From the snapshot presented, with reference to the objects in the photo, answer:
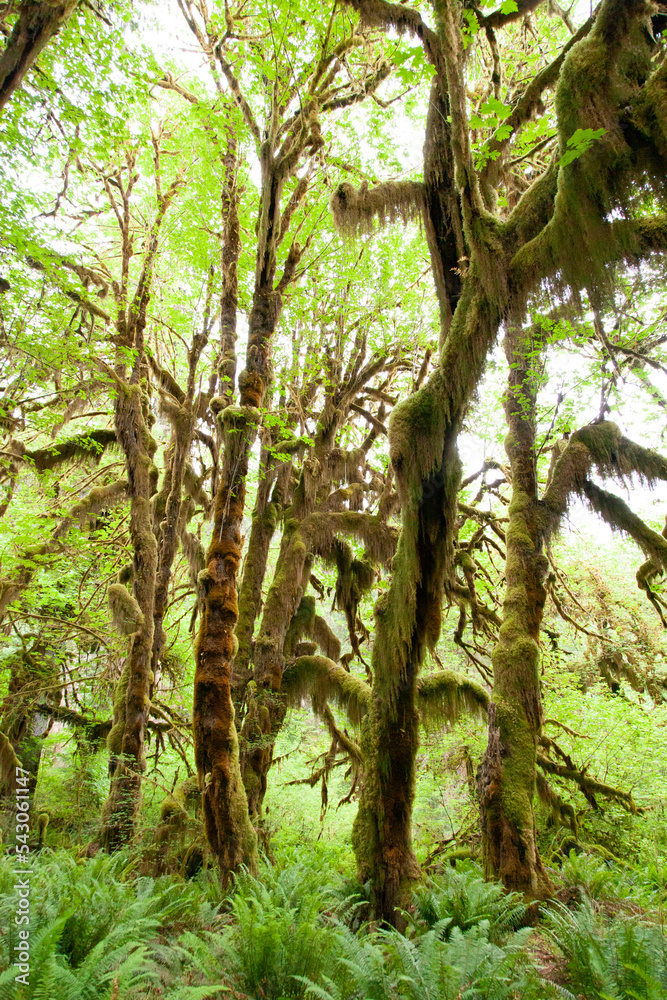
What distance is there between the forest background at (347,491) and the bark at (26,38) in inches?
0.9

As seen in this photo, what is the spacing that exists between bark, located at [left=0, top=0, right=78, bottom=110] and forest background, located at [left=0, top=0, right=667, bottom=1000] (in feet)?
0.08

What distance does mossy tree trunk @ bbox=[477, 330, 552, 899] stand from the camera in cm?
507

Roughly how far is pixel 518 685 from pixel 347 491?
14.8 ft

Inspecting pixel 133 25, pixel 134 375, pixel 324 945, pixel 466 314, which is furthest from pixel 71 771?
pixel 133 25

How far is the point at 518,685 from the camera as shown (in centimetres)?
582

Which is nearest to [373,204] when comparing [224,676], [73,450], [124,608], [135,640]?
[224,676]

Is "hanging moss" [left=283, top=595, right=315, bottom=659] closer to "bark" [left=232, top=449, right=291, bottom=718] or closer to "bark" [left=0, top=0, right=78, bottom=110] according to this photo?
"bark" [left=232, top=449, right=291, bottom=718]

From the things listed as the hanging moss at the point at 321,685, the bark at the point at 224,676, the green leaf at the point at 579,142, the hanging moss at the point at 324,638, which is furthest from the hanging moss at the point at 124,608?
the green leaf at the point at 579,142

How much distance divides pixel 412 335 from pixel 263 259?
4155 mm

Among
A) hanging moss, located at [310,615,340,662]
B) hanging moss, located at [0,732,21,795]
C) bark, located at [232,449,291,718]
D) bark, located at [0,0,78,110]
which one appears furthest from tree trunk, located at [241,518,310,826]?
bark, located at [0,0,78,110]

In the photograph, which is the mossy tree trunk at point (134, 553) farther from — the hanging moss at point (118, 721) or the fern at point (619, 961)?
the fern at point (619, 961)

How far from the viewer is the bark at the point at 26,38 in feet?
12.4

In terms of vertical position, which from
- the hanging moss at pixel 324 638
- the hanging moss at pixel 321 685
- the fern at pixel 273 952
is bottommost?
the fern at pixel 273 952

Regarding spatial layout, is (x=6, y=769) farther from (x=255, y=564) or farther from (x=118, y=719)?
(x=255, y=564)
